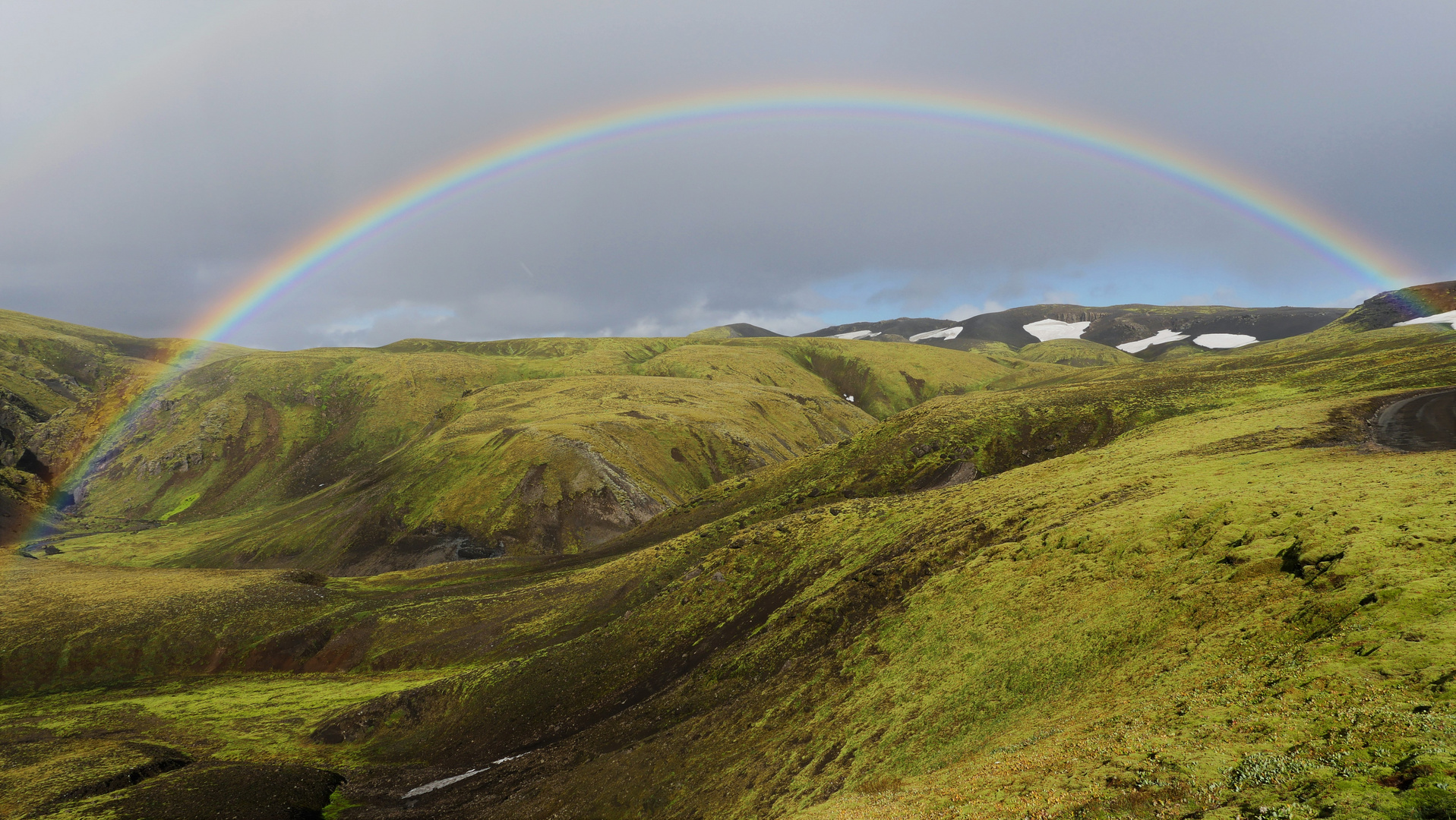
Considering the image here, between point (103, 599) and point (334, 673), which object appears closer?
point (334, 673)

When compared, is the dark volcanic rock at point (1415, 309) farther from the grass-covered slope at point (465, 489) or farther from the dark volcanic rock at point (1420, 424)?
the dark volcanic rock at point (1420, 424)

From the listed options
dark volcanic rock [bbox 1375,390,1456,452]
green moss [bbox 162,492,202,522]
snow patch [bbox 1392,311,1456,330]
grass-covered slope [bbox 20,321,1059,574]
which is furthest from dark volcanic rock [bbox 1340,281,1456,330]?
green moss [bbox 162,492,202,522]

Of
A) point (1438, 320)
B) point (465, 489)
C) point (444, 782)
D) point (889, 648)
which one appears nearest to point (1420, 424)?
point (889, 648)

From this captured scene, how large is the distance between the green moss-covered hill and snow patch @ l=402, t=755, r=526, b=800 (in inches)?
20.3

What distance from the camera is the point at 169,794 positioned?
125ft

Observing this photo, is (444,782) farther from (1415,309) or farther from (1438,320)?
(1415,309)

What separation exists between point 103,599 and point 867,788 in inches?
4169

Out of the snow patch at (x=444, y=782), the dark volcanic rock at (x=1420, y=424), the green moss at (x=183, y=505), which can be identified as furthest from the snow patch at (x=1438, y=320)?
the green moss at (x=183, y=505)

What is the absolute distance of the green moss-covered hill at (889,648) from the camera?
57.8 ft

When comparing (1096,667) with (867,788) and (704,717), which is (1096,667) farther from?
(704,717)

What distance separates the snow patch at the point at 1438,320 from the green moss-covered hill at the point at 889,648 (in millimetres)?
85373

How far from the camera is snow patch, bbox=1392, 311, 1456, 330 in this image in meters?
158

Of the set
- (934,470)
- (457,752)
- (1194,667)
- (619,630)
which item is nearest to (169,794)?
(457,752)

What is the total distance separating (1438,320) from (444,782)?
824 feet
